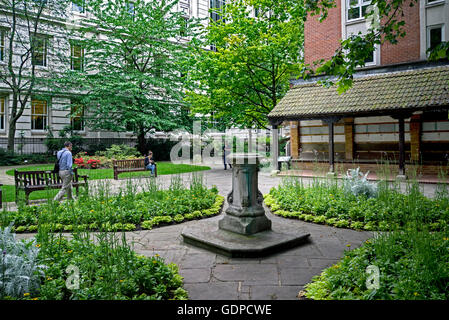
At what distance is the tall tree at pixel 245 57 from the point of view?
17.4 m

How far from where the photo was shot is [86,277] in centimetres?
343

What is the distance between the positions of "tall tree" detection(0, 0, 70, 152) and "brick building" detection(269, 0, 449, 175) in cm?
1684

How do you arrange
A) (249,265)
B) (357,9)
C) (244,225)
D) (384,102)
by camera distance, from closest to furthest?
(249,265)
(244,225)
(384,102)
(357,9)

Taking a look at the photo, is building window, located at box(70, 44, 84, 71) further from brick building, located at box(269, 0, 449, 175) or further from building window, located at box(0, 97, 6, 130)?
brick building, located at box(269, 0, 449, 175)

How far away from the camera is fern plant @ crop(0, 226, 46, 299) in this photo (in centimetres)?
310

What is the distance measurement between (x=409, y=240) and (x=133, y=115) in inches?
846

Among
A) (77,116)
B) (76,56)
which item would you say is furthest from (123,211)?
(76,56)

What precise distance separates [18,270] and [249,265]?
271cm

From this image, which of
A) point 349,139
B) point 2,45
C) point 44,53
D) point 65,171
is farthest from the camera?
point 44,53

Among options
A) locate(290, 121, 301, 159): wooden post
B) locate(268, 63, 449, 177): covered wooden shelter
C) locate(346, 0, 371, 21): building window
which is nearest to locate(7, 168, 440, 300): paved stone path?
locate(268, 63, 449, 177): covered wooden shelter

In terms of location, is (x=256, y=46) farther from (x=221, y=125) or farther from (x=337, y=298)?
(x=337, y=298)

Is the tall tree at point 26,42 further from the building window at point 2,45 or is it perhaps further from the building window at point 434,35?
the building window at point 434,35

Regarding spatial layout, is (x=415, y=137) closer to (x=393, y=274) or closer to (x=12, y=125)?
(x=393, y=274)
